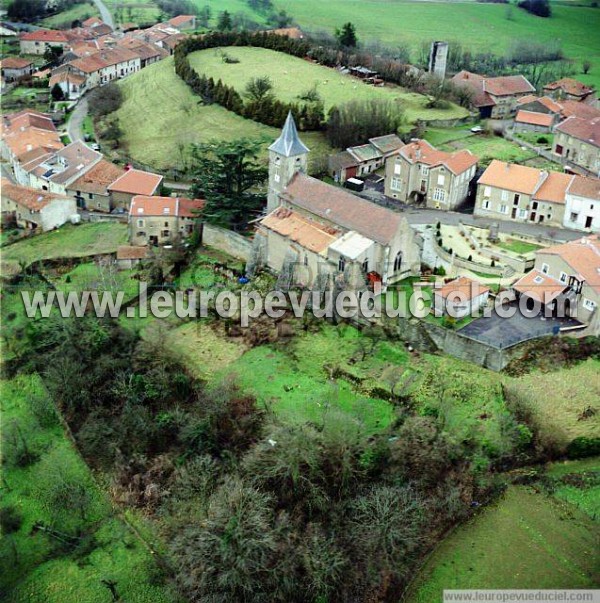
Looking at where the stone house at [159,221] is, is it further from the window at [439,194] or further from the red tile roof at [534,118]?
the red tile roof at [534,118]

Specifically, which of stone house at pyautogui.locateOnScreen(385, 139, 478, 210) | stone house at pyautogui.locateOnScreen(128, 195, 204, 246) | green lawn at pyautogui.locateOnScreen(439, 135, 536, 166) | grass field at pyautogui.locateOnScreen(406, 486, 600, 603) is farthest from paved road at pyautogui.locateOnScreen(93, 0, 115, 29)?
grass field at pyautogui.locateOnScreen(406, 486, 600, 603)

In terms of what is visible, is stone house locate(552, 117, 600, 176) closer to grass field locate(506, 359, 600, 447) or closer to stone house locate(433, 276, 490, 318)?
stone house locate(433, 276, 490, 318)

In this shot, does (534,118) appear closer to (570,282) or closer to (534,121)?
(534,121)

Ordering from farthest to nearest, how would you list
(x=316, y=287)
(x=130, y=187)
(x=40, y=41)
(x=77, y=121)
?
1. (x=40, y=41)
2. (x=77, y=121)
3. (x=130, y=187)
4. (x=316, y=287)

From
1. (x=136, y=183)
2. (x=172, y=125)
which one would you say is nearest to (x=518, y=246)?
(x=136, y=183)

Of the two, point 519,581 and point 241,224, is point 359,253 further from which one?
point 519,581

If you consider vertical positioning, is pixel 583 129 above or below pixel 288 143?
below
